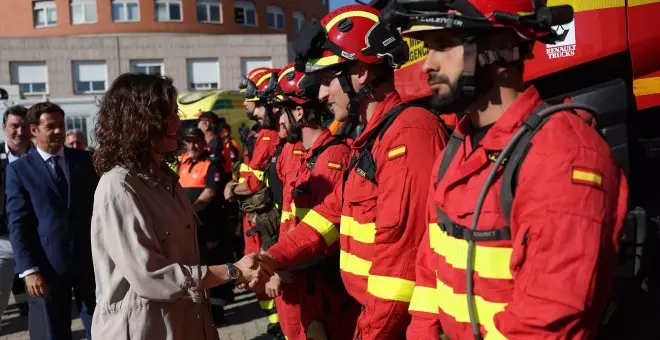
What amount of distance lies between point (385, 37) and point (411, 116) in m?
0.69

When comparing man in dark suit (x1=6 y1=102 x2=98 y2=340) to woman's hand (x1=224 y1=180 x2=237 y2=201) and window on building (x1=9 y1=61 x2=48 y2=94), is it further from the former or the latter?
window on building (x1=9 y1=61 x2=48 y2=94)

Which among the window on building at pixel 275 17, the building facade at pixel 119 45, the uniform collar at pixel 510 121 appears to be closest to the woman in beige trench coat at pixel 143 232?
the uniform collar at pixel 510 121

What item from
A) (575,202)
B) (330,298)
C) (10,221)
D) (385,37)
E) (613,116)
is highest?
(385,37)

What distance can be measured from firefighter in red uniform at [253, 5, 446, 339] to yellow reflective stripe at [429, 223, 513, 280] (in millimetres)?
598

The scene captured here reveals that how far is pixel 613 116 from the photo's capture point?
4152 millimetres

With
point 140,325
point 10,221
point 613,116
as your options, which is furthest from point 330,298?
point 10,221

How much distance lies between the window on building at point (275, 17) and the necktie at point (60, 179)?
47.5 m

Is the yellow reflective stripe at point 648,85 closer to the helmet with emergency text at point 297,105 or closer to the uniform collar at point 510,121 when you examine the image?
the helmet with emergency text at point 297,105

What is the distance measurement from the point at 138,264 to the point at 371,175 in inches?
45.0

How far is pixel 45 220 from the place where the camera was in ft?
17.9

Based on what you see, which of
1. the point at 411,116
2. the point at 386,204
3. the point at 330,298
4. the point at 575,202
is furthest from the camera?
the point at 330,298

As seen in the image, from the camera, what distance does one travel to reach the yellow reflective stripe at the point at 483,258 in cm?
214

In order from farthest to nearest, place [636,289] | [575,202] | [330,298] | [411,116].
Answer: [330,298], [636,289], [411,116], [575,202]

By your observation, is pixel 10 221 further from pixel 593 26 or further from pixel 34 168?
pixel 593 26
